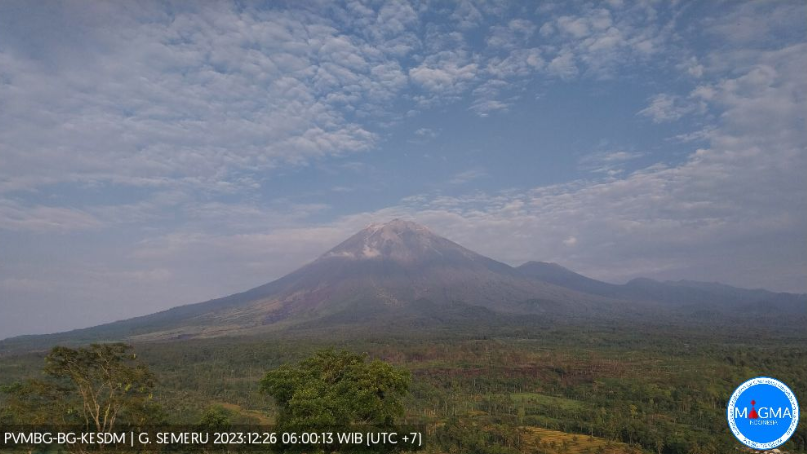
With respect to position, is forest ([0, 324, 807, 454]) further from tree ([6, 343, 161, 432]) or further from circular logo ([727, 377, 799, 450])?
circular logo ([727, 377, 799, 450])

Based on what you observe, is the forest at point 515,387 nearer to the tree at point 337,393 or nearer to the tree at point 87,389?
the tree at point 337,393

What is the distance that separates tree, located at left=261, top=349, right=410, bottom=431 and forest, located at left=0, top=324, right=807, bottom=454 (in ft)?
0.52

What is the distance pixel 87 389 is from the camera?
18.0 m

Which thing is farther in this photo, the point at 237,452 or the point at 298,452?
the point at 237,452

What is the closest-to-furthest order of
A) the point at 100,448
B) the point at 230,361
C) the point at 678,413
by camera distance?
the point at 100,448
the point at 678,413
the point at 230,361

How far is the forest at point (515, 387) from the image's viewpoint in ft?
127

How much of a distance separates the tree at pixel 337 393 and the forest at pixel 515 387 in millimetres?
160

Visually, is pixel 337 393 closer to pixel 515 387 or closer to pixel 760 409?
pixel 760 409

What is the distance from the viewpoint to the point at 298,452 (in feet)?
66.9

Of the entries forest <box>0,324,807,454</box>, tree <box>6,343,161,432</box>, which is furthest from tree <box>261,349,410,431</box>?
tree <box>6,343,161,432</box>

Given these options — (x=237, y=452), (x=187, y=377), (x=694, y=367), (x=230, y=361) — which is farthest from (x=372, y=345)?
(x=237, y=452)

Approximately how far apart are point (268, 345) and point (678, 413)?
76706mm

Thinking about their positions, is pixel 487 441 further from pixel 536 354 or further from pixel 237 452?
pixel 536 354

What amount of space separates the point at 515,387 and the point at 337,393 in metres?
53.1
